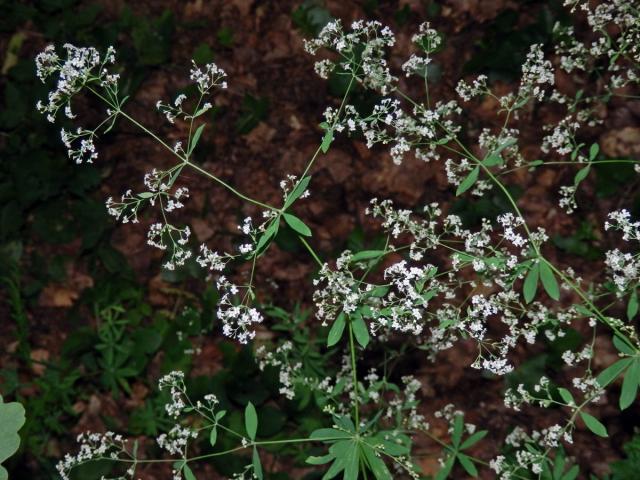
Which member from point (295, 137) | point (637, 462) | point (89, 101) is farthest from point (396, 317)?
point (89, 101)

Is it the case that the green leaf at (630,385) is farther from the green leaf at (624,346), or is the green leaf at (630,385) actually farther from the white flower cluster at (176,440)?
the white flower cluster at (176,440)

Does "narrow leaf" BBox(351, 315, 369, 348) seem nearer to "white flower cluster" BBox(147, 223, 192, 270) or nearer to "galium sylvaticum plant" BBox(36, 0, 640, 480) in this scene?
"galium sylvaticum plant" BBox(36, 0, 640, 480)

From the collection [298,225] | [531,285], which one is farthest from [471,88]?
[298,225]

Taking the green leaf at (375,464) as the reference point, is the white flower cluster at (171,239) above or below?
above

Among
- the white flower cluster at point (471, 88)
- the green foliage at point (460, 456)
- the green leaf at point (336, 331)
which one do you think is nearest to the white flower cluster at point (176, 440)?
the green leaf at point (336, 331)

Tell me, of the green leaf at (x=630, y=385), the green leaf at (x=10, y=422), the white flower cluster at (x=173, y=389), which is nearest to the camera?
the green leaf at (x=630, y=385)

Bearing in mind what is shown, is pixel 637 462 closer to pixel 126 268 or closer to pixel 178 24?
pixel 126 268

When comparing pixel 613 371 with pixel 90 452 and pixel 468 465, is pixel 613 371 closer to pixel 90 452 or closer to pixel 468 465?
pixel 468 465
